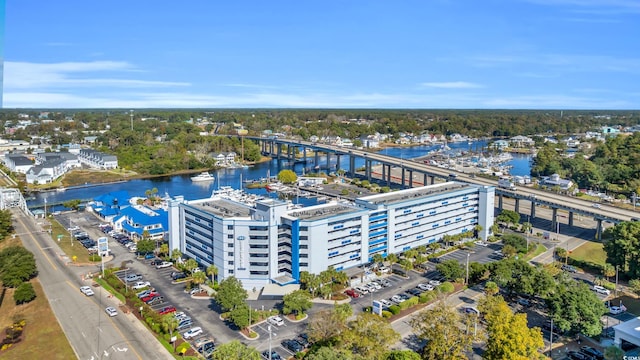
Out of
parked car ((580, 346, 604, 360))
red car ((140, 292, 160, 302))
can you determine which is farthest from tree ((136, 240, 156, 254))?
parked car ((580, 346, 604, 360))

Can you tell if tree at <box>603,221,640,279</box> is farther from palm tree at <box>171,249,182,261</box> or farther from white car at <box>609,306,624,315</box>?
palm tree at <box>171,249,182,261</box>

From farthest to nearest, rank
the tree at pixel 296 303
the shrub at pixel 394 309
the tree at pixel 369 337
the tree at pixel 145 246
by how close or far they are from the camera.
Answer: the tree at pixel 145 246 → the shrub at pixel 394 309 → the tree at pixel 296 303 → the tree at pixel 369 337

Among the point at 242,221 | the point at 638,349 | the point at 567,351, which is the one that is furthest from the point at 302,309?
the point at 638,349

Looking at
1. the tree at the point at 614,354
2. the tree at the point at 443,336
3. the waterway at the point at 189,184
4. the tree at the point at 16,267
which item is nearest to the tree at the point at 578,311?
→ the tree at the point at 614,354

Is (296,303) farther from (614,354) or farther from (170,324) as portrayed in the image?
(614,354)

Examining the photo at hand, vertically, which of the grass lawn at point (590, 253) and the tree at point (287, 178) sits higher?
the tree at point (287, 178)

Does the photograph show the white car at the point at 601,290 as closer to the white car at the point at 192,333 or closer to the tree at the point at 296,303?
the tree at the point at 296,303

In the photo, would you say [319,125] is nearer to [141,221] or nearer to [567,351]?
[141,221]
